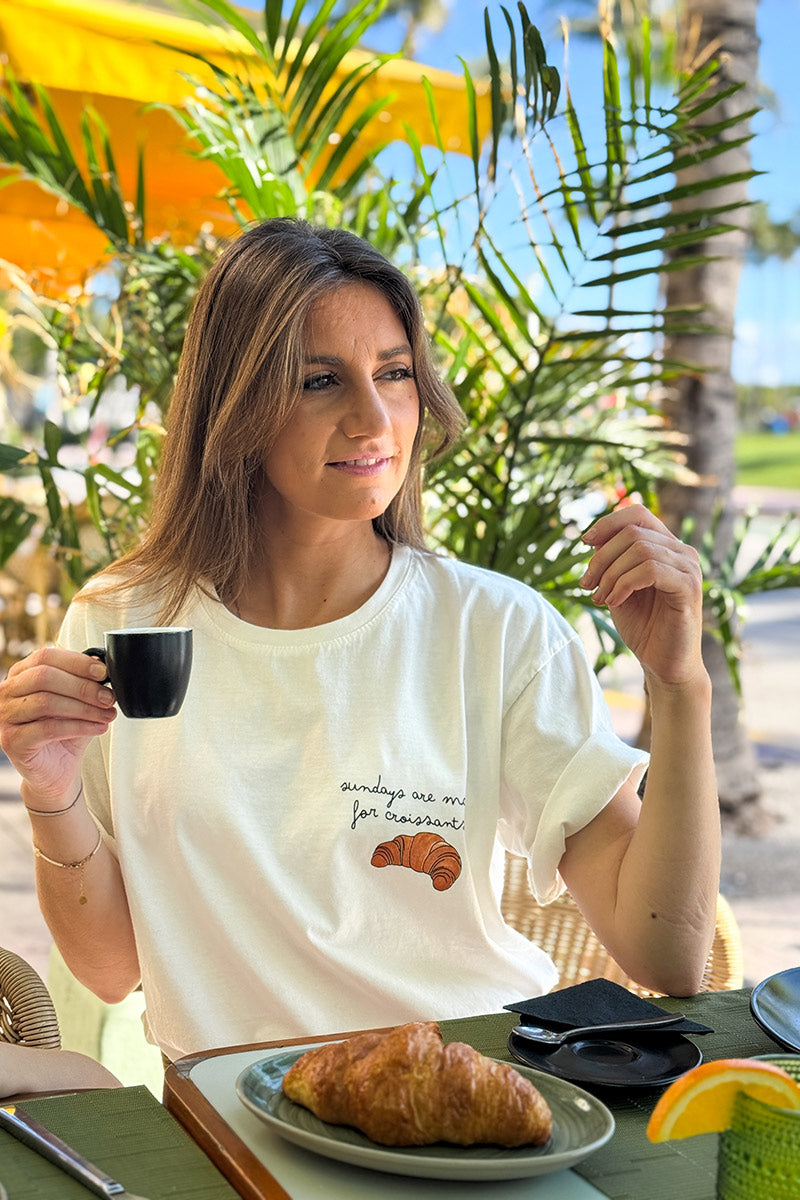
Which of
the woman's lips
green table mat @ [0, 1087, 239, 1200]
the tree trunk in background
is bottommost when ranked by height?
green table mat @ [0, 1087, 239, 1200]

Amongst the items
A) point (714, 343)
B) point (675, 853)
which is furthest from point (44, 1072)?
point (714, 343)

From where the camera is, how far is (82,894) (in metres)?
1.69

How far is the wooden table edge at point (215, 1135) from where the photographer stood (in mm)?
934

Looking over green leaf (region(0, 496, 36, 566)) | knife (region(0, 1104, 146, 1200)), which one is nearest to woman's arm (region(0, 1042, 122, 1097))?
knife (region(0, 1104, 146, 1200))

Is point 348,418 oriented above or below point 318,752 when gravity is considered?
above

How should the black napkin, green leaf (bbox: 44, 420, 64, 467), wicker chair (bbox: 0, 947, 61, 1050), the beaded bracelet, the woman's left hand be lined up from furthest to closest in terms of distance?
1. green leaf (bbox: 44, 420, 64, 467)
2. the beaded bracelet
3. wicker chair (bbox: 0, 947, 61, 1050)
4. the woman's left hand
5. the black napkin

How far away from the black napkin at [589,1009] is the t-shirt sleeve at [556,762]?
1.05ft

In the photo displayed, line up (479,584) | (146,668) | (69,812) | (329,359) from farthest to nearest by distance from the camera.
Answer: (479,584) < (329,359) < (69,812) < (146,668)

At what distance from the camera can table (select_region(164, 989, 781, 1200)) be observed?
934 millimetres

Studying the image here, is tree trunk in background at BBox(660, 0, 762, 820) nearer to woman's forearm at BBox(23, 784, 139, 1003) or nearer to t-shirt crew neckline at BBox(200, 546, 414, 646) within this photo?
t-shirt crew neckline at BBox(200, 546, 414, 646)

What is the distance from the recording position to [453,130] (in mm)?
4375

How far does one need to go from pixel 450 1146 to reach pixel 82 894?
2.81ft

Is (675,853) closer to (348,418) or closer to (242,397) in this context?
(348,418)

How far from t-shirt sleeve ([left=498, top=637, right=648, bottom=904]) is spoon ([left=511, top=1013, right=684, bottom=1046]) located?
15.3 inches
